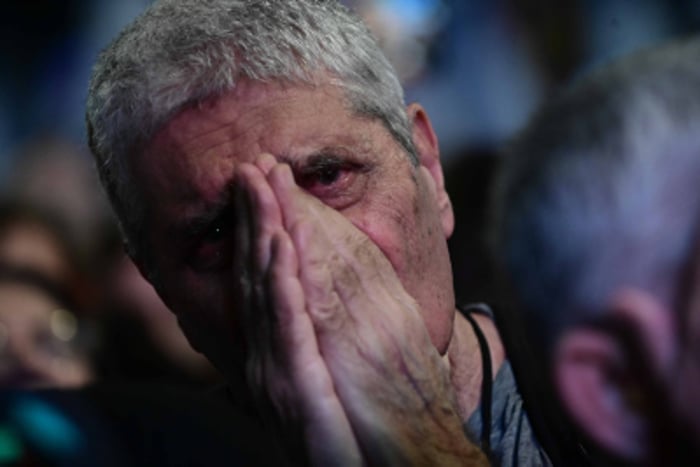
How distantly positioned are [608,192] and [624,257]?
0.07 m

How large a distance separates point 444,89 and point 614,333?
96.2 inches

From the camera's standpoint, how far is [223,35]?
212 cm

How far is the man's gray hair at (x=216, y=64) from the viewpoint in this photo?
6.80ft

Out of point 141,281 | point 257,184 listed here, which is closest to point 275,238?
point 257,184

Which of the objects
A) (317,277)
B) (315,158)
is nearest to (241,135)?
(315,158)

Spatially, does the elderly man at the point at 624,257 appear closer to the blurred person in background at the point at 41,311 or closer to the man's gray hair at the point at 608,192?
the man's gray hair at the point at 608,192

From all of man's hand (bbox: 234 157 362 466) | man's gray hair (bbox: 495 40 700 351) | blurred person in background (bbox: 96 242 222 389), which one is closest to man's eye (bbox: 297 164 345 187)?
man's hand (bbox: 234 157 362 466)

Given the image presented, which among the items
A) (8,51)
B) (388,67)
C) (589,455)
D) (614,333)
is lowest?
(589,455)

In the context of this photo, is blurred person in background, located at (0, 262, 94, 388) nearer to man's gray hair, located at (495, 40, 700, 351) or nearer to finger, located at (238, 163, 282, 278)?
finger, located at (238, 163, 282, 278)

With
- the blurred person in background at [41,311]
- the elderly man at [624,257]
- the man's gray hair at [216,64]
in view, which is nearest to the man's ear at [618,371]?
the elderly man at [624,257]

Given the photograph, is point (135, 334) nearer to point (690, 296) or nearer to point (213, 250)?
point (213, 250)

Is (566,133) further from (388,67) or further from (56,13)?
(56,13)

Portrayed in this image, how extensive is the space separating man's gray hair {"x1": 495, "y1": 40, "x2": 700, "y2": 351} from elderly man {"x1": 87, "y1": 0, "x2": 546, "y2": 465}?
505mm

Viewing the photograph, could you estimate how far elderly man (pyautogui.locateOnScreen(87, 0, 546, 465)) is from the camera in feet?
5.89
